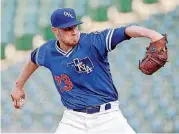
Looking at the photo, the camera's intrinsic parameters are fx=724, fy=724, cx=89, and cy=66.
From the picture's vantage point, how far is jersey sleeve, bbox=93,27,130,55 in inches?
190

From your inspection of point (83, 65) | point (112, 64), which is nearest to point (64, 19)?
point (83, 65)

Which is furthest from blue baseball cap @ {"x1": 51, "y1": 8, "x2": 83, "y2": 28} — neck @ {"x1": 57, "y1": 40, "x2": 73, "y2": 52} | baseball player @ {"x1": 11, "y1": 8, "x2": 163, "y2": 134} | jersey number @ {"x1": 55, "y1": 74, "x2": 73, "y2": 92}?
jersey number @ {"x1": 55, "y1": 74, "x2": 73, "y2": 92}

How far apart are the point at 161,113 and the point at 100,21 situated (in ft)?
3.61

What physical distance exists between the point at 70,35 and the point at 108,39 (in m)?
0.31

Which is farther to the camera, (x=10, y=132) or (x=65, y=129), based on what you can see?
(x=10, y=132)

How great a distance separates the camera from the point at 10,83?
756 centimetres

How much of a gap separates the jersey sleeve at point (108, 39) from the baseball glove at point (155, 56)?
0.19 m

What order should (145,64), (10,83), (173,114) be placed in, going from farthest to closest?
(10,83) → (173,114) → (145,64)

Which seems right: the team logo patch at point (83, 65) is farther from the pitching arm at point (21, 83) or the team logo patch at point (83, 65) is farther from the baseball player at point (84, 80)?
the pitching arm at point (21, 83)

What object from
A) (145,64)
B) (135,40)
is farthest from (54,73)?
(135,40)

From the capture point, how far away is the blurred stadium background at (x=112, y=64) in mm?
7066

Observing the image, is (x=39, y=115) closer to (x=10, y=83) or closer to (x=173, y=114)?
(x=10, y=83)

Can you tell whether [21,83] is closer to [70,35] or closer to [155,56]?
[70,35]

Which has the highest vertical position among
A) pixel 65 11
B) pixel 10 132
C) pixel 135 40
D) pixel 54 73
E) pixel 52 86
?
pixel 65 11
